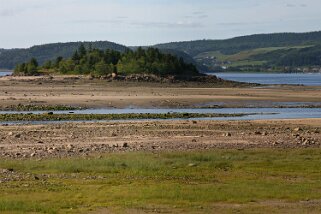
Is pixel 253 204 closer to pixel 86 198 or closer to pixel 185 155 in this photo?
pixel 86 198

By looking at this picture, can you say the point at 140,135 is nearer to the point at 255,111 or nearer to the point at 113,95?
the point at 255,111

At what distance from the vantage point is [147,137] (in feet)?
101

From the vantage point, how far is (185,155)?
→ 81.6 ft

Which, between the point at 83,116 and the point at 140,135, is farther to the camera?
the point at 83,116

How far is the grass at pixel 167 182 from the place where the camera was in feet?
54.9

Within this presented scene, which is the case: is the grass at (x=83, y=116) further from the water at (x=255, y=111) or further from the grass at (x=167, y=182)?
the grass at (x=167, y=182)

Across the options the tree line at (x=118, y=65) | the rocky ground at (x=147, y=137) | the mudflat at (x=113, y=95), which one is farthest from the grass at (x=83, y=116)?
the tree line at (x=118, y=65)

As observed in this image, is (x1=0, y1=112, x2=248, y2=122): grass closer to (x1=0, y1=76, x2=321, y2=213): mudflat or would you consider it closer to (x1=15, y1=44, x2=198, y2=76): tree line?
(x1=0, y1=76, x2=321, y2=213): mudflat

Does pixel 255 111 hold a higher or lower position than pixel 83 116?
lower

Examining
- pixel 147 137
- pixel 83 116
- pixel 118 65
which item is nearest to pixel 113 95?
pixel 83 116

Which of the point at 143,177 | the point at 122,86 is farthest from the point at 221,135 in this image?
the point at 122,86

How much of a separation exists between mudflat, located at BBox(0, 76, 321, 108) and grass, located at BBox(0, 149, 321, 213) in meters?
28.9

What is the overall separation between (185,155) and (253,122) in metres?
15.2

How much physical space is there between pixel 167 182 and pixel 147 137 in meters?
11.3
